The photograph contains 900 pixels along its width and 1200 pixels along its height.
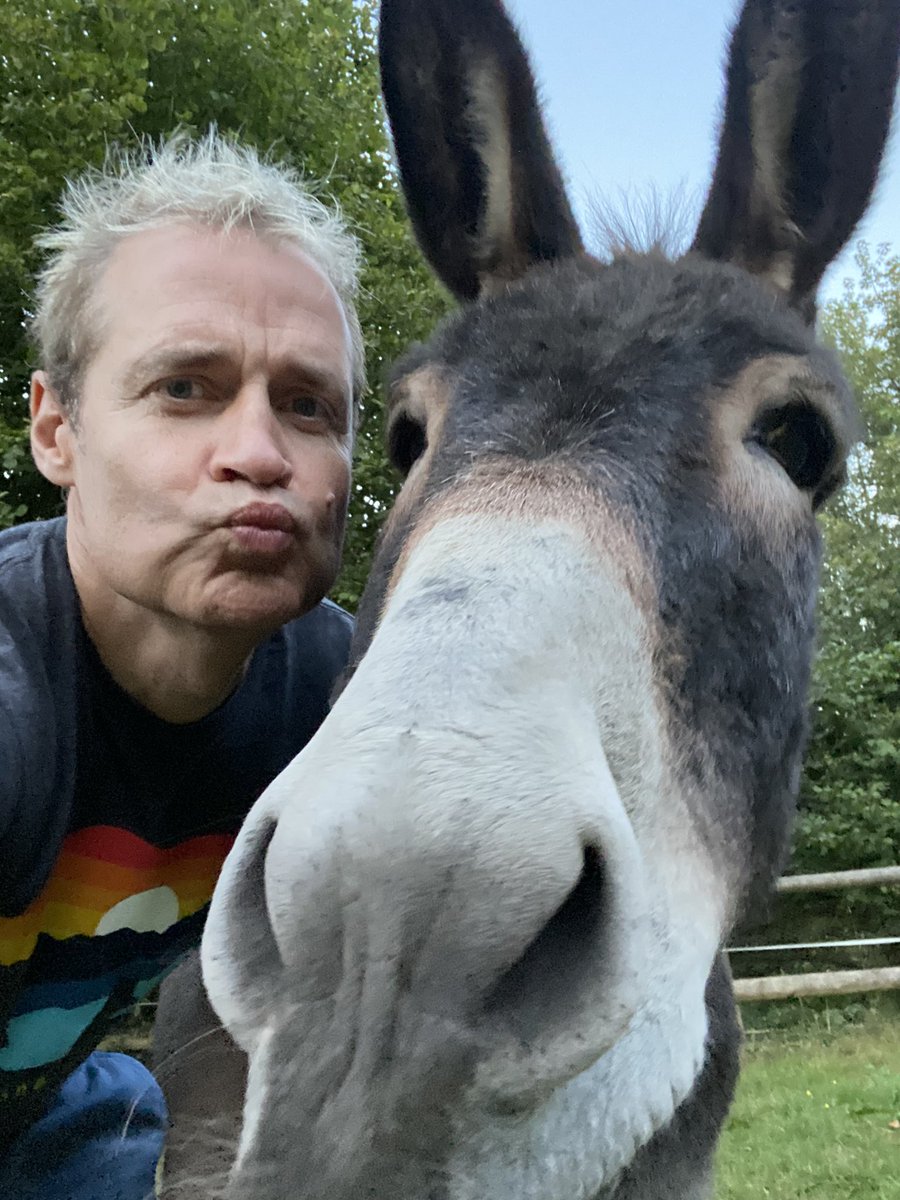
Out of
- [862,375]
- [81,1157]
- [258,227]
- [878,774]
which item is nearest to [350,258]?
[258,227]

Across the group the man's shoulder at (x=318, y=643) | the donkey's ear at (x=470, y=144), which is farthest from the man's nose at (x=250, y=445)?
the donkey's ear at (x=470, y=144)

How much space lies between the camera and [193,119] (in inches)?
343

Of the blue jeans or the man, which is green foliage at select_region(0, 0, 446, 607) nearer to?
the blue jeans

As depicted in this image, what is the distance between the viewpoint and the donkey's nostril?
1.00m

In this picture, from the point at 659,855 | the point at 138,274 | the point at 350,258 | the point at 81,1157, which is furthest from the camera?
the point at 81,1157

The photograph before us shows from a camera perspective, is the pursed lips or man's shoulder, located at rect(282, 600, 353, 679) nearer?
the pursed lips

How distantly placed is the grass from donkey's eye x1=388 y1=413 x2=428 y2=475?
4239mm

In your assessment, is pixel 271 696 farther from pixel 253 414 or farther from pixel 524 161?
pixel 524 161

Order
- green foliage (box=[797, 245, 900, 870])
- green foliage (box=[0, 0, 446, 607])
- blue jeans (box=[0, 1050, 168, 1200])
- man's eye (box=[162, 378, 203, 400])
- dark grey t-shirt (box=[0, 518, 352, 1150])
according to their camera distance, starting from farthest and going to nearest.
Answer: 1. green foliage (box=[797, 245, 900, 870])
2. green foliage (box=[0, 0, 446, 607])
3. blue jeans (box=[0, 1050, 168, 1200])
4. man's eye (box=[162, 378, 203, 400])
5. dark grey t-shirt (box=[0, 518, 352, 1150])

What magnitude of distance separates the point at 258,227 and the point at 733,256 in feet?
3.57

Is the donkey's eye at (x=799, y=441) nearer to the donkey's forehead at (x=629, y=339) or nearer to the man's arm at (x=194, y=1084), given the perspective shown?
the donkey's forehead at (x=629, y=339)

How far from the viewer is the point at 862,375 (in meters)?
16.0

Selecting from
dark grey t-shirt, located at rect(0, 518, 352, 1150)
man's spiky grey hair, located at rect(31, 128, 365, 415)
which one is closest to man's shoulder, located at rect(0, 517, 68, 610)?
dark grey t-shirt, located at rect(0, 518, 352, 1150)

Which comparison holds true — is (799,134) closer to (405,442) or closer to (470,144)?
(470,144)
